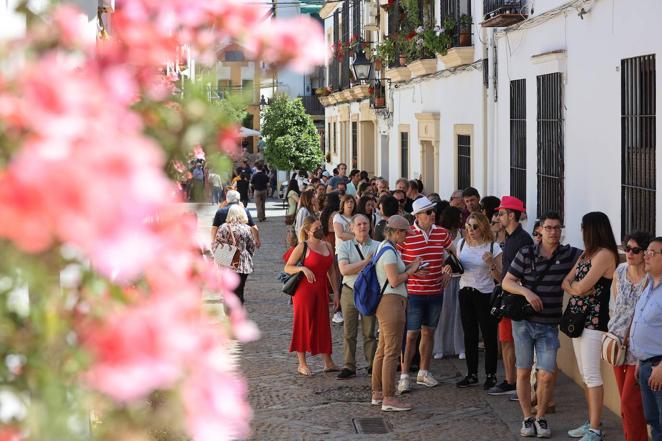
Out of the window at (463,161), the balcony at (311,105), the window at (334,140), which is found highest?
the balcony at (311,105)

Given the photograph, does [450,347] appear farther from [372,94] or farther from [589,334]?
[372,94]

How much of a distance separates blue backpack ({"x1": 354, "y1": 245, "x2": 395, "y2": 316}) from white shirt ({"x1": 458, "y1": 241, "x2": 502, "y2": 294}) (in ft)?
3.37

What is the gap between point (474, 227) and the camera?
10203 mm

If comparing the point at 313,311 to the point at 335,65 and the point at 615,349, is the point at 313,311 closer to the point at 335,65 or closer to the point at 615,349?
the point at 615,349

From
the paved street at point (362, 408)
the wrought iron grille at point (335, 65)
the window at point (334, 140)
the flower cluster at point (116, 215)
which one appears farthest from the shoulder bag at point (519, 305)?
the window at point (334, 140)

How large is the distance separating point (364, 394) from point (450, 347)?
1922 mm

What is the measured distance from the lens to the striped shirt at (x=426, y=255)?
→ 10018 mm

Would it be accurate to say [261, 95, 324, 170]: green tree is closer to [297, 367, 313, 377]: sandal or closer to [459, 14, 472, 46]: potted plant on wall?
[459, 14, 472, 46]: potted plant on wall

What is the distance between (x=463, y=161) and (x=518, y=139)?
141 inches

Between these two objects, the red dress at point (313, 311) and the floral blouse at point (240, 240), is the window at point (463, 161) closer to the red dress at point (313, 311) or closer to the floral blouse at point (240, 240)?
the floral blouse at point (240, 240)

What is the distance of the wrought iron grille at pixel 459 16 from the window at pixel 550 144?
371 centimetres

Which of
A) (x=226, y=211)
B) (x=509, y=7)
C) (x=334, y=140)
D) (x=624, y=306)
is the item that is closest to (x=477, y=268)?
(x=624, y=306)

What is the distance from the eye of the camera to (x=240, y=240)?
13.0 m

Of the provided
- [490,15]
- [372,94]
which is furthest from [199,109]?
[372,94]
